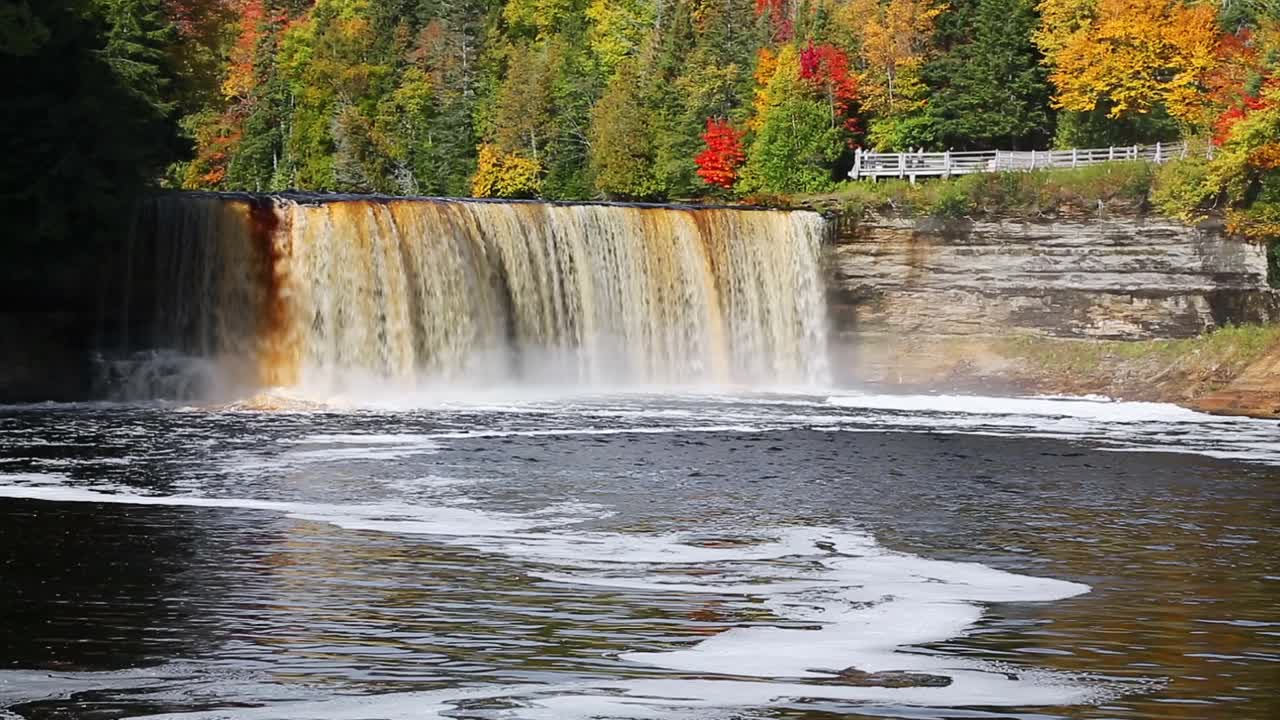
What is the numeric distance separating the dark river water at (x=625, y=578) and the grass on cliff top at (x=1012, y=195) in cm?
2227

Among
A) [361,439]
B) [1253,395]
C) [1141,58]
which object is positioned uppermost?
[1141,58]

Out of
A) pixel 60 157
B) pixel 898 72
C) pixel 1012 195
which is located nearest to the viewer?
pixel 60 157

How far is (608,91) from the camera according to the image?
95.7m

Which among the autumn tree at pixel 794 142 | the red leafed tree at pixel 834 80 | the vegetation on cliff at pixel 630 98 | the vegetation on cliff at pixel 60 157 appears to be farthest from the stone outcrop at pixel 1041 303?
the vegetation on cliff at pixel 60 157

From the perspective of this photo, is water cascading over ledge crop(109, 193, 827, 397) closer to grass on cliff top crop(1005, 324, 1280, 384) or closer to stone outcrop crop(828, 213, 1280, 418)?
stone outcrop crop(828, 213, 1280, 418)

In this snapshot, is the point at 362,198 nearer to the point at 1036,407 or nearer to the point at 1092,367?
the point at 1036,407


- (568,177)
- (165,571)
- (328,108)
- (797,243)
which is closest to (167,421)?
(165,571)

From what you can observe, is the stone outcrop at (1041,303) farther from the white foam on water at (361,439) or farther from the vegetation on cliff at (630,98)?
the white foam on water at (361,439)

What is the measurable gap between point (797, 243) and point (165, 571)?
41617mm

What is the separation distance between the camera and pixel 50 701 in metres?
11.6

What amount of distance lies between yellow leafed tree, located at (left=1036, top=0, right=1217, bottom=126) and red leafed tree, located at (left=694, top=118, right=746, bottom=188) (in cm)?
1767

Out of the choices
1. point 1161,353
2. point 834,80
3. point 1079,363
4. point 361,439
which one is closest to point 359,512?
point 361,439

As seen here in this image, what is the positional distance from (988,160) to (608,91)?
33.8 meters

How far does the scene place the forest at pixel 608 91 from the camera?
44.9 m
